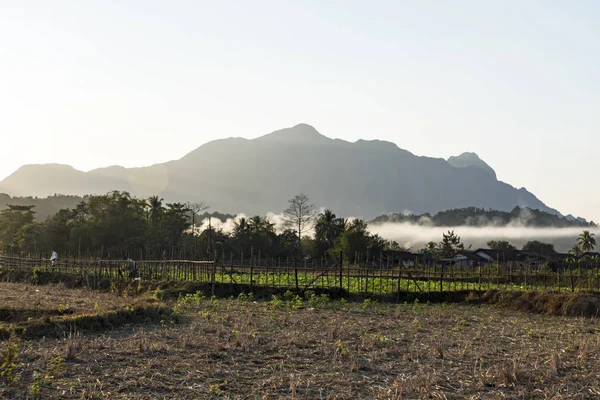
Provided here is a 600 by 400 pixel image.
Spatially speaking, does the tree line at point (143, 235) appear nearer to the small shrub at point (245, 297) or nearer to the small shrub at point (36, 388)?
the small shrub at point (245, 297)

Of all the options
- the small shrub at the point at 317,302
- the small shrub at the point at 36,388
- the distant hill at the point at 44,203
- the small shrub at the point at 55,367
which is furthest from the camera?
the distant hill at the point at 44,203

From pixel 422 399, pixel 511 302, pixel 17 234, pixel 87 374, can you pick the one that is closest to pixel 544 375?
pixel 422 399

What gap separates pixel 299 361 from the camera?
35.1 feet

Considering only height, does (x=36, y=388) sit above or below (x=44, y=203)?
below

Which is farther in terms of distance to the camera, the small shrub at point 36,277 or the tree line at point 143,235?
the tree line at point 143,235

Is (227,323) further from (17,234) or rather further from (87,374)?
(17,234)

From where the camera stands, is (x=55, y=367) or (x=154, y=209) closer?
(x=55, y=367)

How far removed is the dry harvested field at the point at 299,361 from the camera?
8523mm

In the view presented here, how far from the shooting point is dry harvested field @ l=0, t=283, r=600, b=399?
28.0 feet

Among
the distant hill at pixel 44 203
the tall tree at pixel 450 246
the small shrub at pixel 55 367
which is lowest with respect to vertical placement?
the small shrub at pixel 55 367

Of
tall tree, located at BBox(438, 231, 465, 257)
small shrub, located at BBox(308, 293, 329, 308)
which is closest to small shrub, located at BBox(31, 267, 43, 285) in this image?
small shrub, located at BBox(308, 293, 329, 308)

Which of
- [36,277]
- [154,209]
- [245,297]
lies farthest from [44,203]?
[245,297]

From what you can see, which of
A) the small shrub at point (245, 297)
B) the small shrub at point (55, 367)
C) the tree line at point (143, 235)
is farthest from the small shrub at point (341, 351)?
the tree line at point (143, 235)

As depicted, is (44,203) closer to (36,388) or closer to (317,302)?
(317,302)
